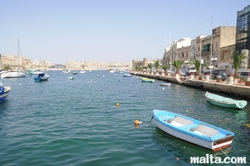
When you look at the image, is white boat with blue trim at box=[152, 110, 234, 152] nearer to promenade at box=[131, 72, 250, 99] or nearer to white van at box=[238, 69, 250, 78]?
promenade at box=[131, 72, 250, 99]

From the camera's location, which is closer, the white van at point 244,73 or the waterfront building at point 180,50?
the white van at point 244,73

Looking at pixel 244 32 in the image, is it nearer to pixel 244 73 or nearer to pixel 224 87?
pixel 244 73

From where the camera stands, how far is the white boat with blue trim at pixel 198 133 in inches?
408

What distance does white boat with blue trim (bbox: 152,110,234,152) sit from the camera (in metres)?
10.4

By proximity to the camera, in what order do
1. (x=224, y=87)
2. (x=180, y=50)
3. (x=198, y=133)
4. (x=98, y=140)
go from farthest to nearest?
(x=180, y=50), (x=224, y=87), (x=98, y=140), (x=198, y=133)

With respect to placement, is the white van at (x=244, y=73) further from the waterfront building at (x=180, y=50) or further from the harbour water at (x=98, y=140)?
the waterfront building at (x=180, y=50)

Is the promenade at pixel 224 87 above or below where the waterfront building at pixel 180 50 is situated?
below

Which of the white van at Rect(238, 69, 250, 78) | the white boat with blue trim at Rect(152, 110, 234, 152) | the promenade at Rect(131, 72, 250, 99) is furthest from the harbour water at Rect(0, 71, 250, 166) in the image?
the white van at Rect(238, 69, 250, 78)

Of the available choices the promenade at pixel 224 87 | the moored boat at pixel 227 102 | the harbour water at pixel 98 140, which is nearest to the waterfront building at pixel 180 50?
the promenade at pixel 224 87

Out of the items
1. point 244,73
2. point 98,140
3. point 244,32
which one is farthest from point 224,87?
point 98,140

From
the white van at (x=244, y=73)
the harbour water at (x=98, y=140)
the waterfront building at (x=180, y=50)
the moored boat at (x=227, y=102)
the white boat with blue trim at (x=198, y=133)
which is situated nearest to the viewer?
the harbour water at (x=98, y=140)

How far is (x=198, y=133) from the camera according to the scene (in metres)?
11.5

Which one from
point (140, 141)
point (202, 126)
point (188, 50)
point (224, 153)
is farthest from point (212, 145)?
point (188, 50)

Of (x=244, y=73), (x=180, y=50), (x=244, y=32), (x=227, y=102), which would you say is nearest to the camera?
(x=227, y=102)
